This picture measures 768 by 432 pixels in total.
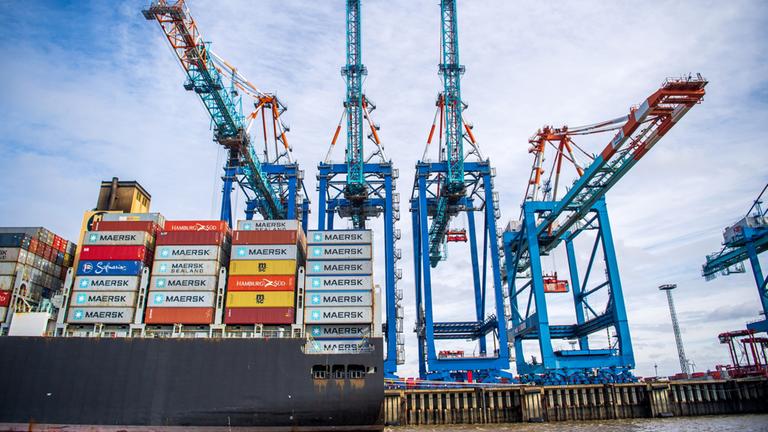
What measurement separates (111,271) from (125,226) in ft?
9.03

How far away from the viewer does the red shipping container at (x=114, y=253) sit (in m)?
28.0

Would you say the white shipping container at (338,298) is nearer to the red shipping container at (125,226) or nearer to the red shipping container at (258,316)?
the red shipping container at (258,316)

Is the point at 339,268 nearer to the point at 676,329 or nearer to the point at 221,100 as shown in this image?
the point at 221,100

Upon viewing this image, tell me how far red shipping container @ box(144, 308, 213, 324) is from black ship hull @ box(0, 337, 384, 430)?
1.10 m

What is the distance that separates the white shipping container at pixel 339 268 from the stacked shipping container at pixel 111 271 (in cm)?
940

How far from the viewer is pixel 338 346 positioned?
26.5 m

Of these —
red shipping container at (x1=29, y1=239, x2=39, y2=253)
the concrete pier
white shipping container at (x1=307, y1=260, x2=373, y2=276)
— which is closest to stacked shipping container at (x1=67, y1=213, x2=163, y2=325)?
red shipping container at (x1=29, y1=239, x2=39, y2=253)

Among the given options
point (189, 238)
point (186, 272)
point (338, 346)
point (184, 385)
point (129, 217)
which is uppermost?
point (129, 217)

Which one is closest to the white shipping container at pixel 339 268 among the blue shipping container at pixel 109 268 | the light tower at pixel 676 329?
the blue shipping container at pixel 109 268

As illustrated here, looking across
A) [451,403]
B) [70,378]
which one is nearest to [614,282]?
[451,403]

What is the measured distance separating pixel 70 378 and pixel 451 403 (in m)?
20.8

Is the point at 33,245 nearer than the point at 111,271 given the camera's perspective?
No

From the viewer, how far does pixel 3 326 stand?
89.1 ft

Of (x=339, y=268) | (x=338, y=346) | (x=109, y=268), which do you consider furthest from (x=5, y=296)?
(x=338, y=346)
